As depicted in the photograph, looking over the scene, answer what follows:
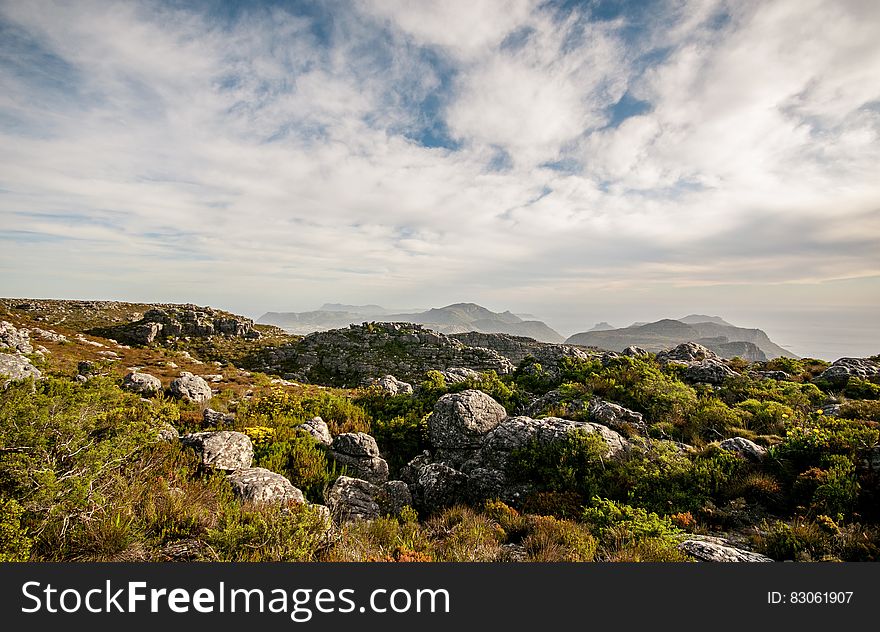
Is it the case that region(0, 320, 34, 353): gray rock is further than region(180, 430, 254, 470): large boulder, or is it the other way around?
region(0, 320, 34, 353): gray rock

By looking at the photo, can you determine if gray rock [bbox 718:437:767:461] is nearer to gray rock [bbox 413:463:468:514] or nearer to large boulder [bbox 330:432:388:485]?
gray rock [bbox 413:463:468:514]

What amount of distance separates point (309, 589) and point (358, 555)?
2.62 feet

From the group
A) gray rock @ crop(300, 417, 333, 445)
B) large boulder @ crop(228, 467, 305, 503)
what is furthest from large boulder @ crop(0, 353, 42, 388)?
large boulder @ crop(228, 467, 305, 503)

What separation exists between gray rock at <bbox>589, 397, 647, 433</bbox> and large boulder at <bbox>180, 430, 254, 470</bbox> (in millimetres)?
11671

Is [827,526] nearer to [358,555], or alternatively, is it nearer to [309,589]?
[358,555]

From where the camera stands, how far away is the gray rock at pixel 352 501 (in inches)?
307

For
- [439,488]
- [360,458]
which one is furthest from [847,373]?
[360,458]

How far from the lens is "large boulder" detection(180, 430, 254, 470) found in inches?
348

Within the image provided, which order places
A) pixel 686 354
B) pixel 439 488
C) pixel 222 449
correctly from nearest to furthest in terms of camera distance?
pixel 222 449 < pixel 439 488 < pixel 686 354

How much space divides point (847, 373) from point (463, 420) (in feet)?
66.7

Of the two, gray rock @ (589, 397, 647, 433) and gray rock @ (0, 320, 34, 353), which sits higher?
gray rock @ (0, 320, 34, 353)

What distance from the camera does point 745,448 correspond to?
9.77 meters

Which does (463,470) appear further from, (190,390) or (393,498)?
(190,390)

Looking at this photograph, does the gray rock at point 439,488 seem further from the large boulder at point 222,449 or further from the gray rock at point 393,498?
the large boulder at point 222,449
